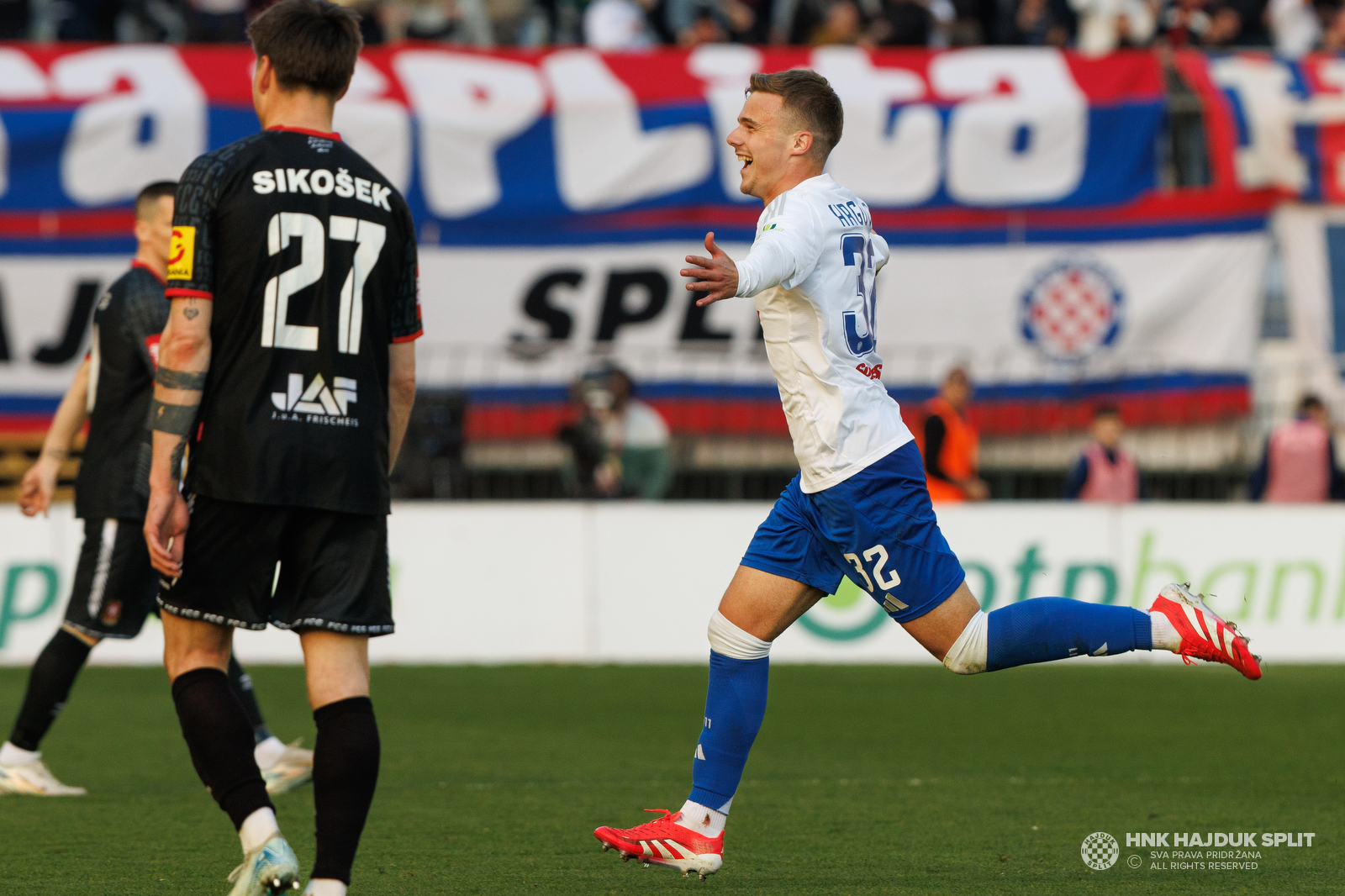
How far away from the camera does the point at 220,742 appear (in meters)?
3.88

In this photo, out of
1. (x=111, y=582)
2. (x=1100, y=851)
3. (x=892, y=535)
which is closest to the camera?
(x=892, y=535)

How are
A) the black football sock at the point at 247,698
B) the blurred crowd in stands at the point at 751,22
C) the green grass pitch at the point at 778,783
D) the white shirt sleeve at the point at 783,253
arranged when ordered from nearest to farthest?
1. the white shirt sleeve at the point at 783,253
2. the green grass pitch at the point at 778,783
3. the black football sock at the point at 247,698
4. the blurred crowd in stands at the point at 751,22

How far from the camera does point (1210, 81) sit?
1482 centimetres

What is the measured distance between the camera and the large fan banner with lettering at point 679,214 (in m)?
13.8

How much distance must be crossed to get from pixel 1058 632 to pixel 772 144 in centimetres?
151

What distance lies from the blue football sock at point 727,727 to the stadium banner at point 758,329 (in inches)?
353

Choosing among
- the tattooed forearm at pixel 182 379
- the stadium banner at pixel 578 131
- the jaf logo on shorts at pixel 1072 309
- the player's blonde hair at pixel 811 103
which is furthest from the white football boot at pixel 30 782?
the jaf logo on shorts at pixel 1072 309

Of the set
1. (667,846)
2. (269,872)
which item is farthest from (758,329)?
(269,872)

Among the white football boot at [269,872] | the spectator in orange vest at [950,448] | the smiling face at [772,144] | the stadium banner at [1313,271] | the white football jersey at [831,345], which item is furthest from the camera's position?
the stadium banner at [1313,271]

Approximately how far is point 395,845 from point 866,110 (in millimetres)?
10507

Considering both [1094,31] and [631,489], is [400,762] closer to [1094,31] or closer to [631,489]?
[631,489]

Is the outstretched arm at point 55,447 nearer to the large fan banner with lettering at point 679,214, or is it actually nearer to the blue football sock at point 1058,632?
the blue football sock at point 1058,632

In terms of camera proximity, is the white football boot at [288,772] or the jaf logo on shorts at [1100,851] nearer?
the jaf logo on shorts at [1100,851]

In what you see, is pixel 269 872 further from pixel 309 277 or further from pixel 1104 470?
pixel 1104 470
